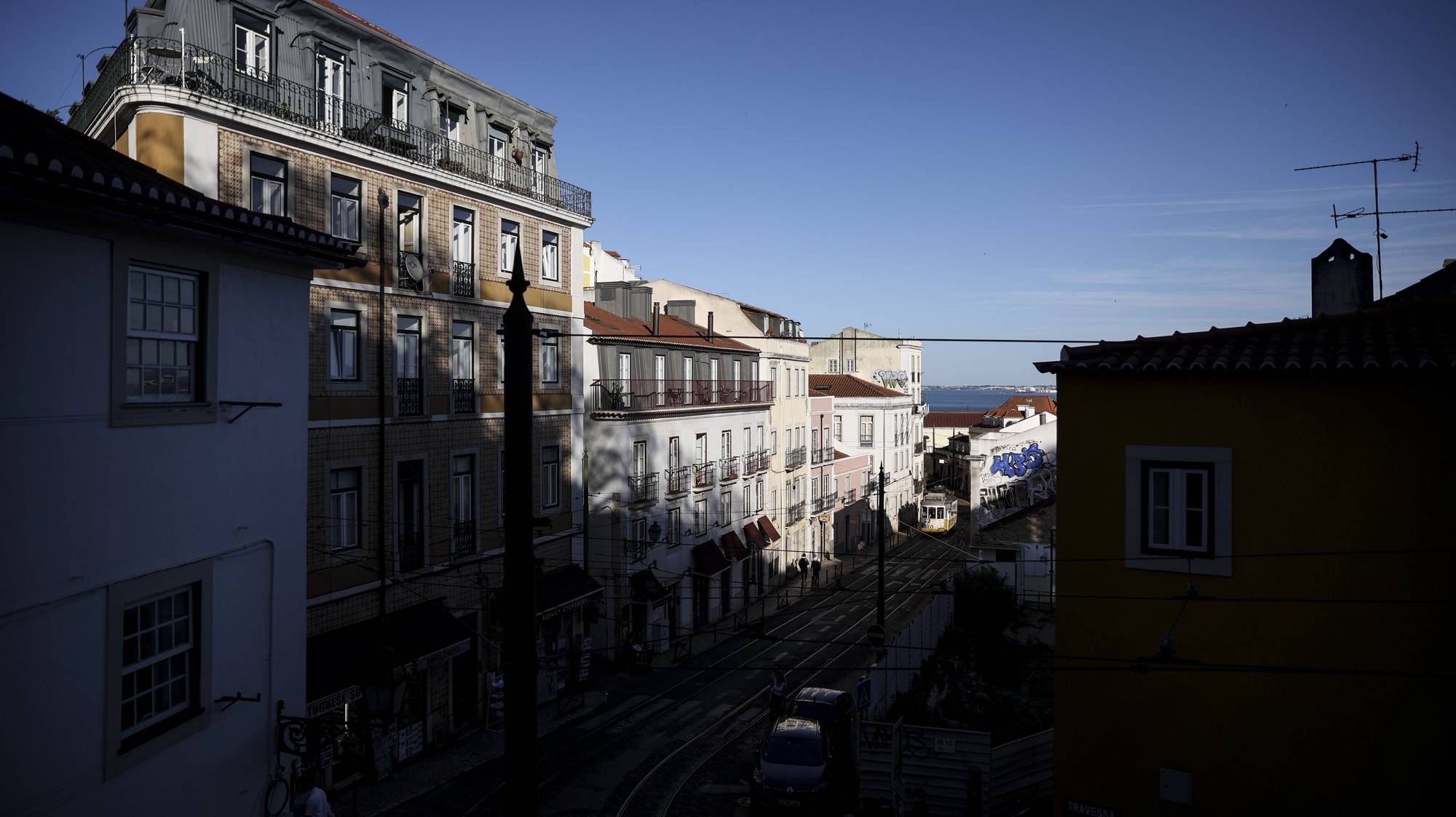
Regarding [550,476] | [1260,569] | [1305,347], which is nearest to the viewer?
[1260,569]

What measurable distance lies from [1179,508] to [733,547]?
28.9 m

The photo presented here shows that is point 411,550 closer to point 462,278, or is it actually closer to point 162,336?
point 462,278

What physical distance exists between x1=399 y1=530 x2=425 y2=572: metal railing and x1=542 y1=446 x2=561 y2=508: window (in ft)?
18.8

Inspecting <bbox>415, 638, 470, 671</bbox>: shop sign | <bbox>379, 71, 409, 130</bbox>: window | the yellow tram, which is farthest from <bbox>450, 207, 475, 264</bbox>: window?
the yellow tram

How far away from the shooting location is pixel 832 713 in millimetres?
20484

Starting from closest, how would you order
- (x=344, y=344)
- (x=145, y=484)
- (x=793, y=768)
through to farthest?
(x=145, y=484) < (x=793, y=768) < (x=344, y=344)

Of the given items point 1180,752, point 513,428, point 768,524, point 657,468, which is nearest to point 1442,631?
point 1180,752

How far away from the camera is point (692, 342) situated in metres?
39.1

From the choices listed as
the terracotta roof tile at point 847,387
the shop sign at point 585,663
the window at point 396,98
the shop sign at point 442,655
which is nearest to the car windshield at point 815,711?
the shop sign at point 585,663

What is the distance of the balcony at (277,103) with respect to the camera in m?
17.2

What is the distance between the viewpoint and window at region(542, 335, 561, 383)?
27.4 metres

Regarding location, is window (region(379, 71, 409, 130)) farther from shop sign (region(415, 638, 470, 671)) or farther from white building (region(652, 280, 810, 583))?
white building (region(652, 280, 810, 583))

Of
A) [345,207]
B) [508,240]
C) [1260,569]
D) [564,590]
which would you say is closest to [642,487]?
[564,590]

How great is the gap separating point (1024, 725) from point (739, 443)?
2239 centimetres
